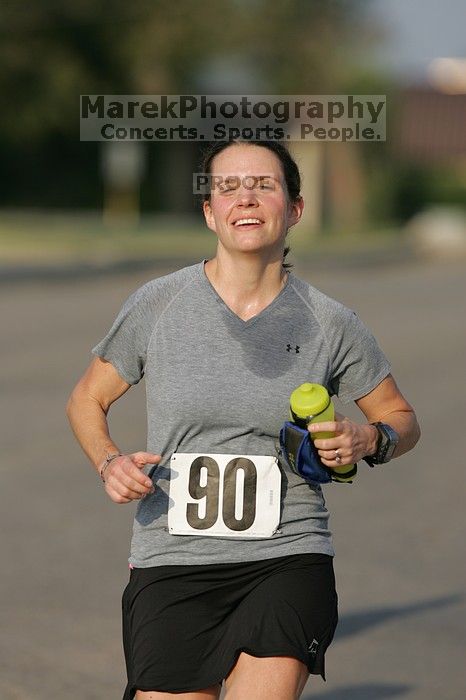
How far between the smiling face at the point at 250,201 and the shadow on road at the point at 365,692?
2.02m

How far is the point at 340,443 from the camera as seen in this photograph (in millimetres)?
Result: 3416

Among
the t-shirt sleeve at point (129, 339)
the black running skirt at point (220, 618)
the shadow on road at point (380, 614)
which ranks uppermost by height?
the t-shirt sleeve at point (129, 339)

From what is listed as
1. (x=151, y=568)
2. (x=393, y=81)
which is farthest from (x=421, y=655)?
(x=393, y=81)

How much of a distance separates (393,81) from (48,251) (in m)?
29.6

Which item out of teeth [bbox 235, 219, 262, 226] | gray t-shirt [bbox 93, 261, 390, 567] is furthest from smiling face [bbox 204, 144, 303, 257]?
gray t-shirt [bbox 93, 261, 390, 567]

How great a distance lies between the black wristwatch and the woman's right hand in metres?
0.53

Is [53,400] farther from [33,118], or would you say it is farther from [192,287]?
[33,118]

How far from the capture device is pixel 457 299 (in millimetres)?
23922

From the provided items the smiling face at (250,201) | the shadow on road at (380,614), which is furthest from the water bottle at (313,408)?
the shadow on road at (380,614)

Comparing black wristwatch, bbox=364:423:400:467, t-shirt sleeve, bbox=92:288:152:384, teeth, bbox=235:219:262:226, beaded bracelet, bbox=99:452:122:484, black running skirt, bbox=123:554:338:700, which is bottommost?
black running skirt, bbox=123:554:338:700

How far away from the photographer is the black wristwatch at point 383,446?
3645 mm

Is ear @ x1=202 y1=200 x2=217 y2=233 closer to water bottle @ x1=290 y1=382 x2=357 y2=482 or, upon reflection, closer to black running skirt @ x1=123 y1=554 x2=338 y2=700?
water bottle @ x1=290 y1=382 x2=357 y2=482

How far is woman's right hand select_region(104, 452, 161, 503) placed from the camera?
3479 millimetres

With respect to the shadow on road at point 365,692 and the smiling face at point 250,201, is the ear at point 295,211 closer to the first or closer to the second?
the smiling face at point 250,201
